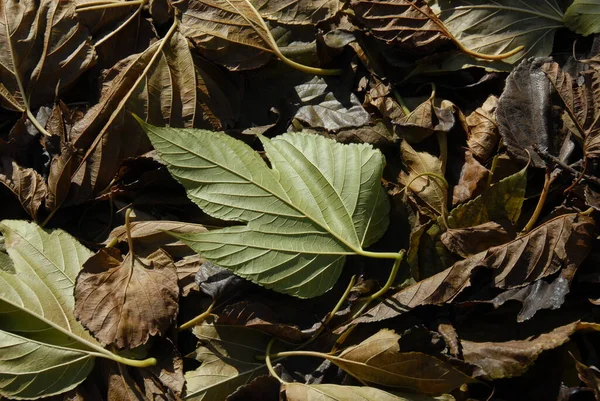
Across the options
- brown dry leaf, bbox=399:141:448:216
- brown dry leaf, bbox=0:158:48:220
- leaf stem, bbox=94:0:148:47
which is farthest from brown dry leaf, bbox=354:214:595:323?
leaf stem, bbox=94:0:148:47

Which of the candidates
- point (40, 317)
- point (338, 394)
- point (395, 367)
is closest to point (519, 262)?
point (395, 367)

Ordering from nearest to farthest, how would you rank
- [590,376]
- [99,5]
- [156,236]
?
[590,376], [156,236], [99,5]

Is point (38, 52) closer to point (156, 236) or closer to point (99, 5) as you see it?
point (99, 5)

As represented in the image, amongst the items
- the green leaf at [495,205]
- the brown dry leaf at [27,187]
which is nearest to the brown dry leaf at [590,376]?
the green leaf at [495,205]

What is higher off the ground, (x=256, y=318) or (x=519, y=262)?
(x=519, y=262)

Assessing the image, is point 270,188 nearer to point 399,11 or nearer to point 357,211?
point 357,211

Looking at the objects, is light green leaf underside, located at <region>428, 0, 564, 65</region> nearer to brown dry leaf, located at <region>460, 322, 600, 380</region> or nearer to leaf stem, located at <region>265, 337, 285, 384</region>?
brown dry leaf, located at <region>460, 322, 600, 380</region>
